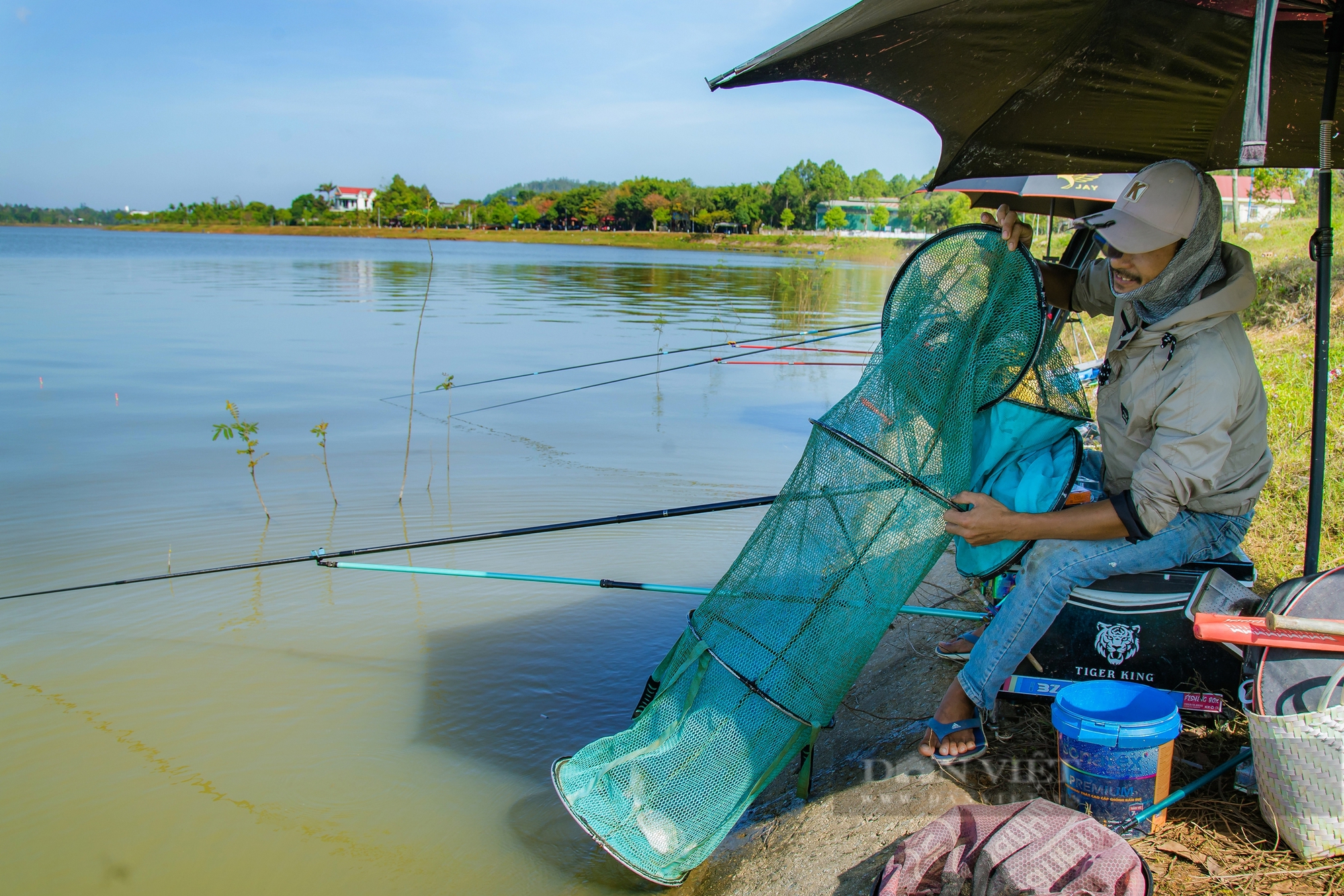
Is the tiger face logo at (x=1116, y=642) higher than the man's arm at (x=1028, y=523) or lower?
lower

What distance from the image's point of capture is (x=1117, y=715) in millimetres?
2578

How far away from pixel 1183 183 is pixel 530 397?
9.24m

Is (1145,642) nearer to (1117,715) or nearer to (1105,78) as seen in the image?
(1117,715)

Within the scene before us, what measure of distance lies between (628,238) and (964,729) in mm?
94192

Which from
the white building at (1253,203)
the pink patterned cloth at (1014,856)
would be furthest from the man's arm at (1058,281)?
the white building at (1253,203)

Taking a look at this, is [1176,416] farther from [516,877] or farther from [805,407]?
[805,407]

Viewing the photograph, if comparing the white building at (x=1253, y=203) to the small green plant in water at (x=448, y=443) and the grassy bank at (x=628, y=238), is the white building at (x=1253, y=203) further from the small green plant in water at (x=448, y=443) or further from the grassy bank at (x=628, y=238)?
the grassy bank at (x=628, y=238)

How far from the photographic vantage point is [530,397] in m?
11.2

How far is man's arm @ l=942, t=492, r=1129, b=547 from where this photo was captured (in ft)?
8.52

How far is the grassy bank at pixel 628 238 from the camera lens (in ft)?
234

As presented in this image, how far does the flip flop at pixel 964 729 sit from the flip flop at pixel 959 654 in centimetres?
73

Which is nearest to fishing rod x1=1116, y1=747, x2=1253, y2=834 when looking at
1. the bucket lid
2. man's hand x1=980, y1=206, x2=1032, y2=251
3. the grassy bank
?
the bucket lid

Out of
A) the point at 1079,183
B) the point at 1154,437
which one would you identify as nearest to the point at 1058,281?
the point at 1154,437

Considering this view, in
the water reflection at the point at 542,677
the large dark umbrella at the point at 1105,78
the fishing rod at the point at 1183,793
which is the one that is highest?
the large dark umbrella at the point at 1105,78
